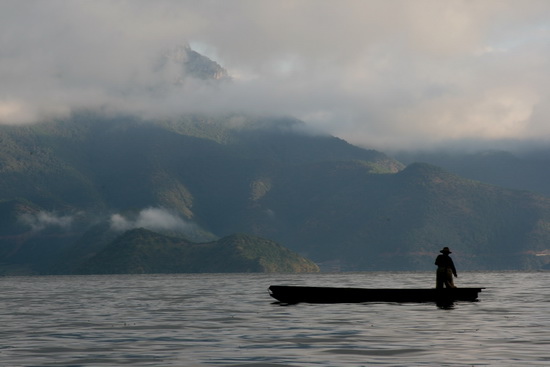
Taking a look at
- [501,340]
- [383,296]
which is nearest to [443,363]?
[501,340]

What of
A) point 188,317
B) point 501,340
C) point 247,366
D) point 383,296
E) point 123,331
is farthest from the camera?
point 383,296

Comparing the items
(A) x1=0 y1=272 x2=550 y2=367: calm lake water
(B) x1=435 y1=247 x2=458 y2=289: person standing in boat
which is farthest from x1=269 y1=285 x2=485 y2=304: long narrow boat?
(A) x1=0 y1=272 x2=550 y2=367: calm lake water

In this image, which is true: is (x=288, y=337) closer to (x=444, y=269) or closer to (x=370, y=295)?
(x=370, y=295)

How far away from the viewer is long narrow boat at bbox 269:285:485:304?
200ft

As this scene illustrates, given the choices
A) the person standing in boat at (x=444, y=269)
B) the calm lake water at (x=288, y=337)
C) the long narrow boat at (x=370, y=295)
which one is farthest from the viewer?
the long narrow boat at (x=370, y=295)

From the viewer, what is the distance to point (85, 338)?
39031 millimetres

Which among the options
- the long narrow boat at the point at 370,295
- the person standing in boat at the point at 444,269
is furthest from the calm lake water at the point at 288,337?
the person standing in boat at the point at 444,269

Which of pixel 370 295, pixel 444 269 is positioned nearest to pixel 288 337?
pixel 370 295

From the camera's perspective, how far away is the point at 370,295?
202ft

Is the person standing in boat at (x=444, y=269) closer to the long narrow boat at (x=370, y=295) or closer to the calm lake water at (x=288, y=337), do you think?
the long narrow boat at (x=370, y=295)

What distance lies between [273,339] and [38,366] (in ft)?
36.9

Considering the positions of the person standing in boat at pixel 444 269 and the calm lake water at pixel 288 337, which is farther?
the person standing in boat at pixel 444 269

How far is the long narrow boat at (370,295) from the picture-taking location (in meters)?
60.8

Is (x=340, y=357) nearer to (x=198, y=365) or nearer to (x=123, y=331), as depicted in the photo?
(x=198, y=365)
